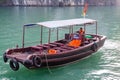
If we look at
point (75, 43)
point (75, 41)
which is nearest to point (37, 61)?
point (75, 43)

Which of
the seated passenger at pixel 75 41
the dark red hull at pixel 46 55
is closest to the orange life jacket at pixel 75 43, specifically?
the seated passenger at pixel 75 41

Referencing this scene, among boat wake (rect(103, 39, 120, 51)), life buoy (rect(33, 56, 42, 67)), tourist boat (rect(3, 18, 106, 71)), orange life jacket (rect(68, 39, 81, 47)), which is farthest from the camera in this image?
boat wake (rect(103, 39, 120, 51))

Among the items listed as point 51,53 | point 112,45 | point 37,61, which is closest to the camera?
point 37,61

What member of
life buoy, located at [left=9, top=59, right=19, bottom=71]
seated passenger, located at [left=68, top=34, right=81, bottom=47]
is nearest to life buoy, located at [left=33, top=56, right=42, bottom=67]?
life buoy, located at [left=9, top=59, right=19, bottom=71]

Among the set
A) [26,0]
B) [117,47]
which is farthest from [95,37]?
[26,0]

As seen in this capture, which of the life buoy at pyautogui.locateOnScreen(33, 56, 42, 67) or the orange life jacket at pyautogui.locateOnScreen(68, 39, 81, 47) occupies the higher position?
the orange life jacket at pyautogui.locateOnScreen(68, 39, 81, 47)

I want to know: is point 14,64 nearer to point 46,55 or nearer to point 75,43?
point 46,55

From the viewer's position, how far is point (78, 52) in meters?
19.4

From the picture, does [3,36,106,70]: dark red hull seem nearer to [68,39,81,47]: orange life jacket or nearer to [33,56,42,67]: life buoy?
[33,56,42,67]: life buoy

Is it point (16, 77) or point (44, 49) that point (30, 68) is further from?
point (44, 49)

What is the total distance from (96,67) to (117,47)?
6.59 m

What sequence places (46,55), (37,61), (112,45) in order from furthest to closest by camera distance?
(112,45) < (46,55) < (37,61)

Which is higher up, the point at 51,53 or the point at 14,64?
the point at 51,53

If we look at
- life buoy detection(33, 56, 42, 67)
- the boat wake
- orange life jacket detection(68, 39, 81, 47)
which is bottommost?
the boat wake
